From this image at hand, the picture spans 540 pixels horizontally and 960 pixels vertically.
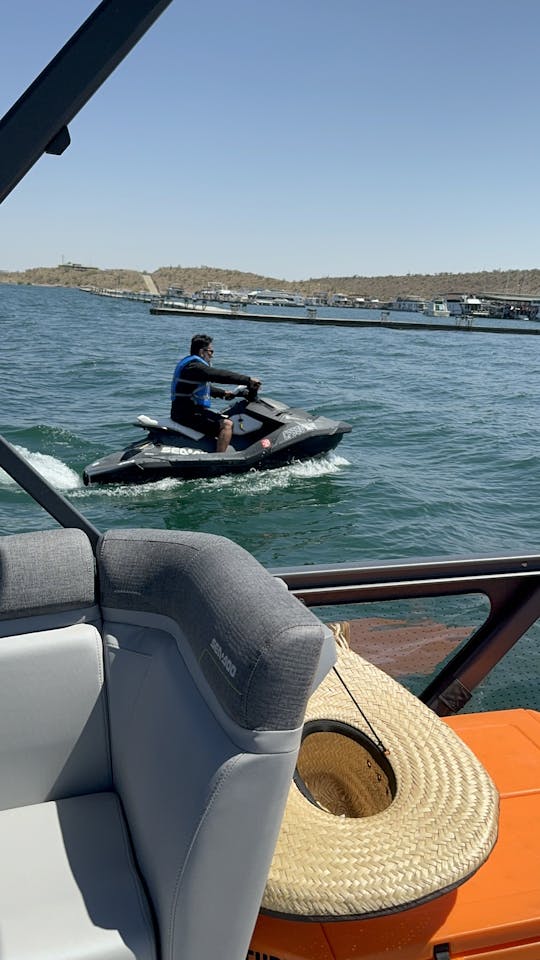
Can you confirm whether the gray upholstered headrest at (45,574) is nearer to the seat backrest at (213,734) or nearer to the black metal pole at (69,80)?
the seat backrest at (213,734)

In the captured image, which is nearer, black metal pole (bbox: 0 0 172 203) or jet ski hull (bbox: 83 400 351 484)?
black metal pole (bbox: 0 0 172 203)

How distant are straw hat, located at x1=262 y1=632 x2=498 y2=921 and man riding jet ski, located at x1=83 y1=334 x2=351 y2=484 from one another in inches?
271

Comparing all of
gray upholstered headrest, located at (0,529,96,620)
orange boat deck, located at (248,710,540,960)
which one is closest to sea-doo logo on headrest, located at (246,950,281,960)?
orange boat deck, located at (248,710,540,960)

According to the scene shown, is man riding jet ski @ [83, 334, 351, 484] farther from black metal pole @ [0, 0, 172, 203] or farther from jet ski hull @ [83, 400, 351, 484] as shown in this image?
black metal pole @ [0, 0, 172, 203]

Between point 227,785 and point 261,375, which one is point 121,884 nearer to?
point 227,785

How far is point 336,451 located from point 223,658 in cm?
Result: 1124

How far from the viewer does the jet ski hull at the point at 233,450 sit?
913cm

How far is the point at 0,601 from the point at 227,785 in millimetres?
705

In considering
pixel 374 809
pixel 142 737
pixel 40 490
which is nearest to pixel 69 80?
pixel 40 490

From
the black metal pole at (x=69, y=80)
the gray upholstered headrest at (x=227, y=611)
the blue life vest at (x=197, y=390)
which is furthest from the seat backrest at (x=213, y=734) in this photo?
the blue life vest at (x=197, y=390)

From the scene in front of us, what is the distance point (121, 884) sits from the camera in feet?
5.38

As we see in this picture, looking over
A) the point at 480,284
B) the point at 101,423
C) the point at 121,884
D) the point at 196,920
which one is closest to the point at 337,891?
the point at 196,920

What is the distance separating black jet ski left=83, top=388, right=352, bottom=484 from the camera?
914cm

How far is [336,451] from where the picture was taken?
1264cm
